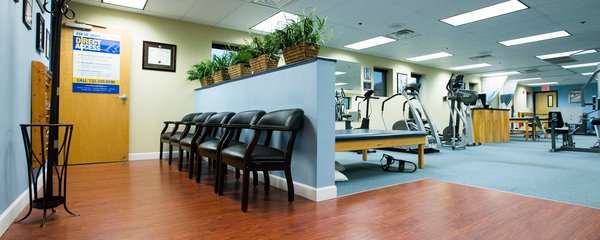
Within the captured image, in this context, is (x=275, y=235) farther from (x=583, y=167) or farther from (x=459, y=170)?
(x=583, y=167)

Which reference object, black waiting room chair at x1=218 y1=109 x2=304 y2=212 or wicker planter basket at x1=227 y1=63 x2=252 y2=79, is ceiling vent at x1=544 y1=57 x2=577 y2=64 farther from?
black waiting room chair at x1=218 y1=109 x2=304 y2=212

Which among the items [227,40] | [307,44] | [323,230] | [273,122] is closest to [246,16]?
[227,40]

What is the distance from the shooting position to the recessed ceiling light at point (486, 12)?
4846 mm

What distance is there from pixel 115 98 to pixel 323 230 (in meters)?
4.39

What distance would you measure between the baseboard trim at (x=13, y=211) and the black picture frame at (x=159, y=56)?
3274mm

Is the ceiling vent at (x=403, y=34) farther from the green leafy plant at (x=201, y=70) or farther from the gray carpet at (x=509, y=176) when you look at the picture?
the green leafy plant at (x=201, y=70)

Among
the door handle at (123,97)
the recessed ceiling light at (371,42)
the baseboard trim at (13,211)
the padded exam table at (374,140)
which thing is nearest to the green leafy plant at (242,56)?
the padded exam table at (374,140)

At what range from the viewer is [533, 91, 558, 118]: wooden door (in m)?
16.3

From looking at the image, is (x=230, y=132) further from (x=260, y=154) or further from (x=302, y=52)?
(x=302, y=52)

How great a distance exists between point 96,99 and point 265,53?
10.3ft

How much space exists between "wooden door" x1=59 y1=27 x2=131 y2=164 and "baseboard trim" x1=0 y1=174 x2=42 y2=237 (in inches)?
98.8

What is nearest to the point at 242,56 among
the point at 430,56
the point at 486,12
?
the point at 486,12

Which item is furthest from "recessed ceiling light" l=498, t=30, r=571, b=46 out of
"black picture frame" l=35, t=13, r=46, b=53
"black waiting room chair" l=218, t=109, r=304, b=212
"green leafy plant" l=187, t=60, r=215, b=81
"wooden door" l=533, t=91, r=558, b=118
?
"wooden door" l=533, t=91, r=558, b=118

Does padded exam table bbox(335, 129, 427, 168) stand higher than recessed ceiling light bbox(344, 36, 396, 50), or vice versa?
recessed ceiling light bbox(344, 36, 396, 50)
